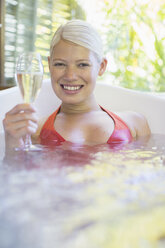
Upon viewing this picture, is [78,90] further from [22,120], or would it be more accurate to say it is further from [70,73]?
[22,120]

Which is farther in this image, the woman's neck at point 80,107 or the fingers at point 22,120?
the woman's neck at point 80,107

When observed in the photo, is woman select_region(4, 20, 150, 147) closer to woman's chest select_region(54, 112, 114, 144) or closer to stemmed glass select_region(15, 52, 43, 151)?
woman's chest select_region(54, 112, 114, 144)

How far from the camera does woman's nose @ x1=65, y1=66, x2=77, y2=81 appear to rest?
1.57 m

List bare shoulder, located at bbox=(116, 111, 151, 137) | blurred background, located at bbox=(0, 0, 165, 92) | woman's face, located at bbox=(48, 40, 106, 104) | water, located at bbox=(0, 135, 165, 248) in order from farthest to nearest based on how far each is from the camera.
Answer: blurred background, located at bbox=(0, 0, 165, 92) → bare shoulder, located at bbox=(116, 111, 151, 137) → woman's face, located at bbox=(48, 40, 106, 104) → water, located at bbox=(0, 135, 165, 248)

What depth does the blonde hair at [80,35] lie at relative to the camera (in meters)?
1.57

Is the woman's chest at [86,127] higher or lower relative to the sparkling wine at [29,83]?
lower

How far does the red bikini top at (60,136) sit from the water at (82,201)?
0.38 meters

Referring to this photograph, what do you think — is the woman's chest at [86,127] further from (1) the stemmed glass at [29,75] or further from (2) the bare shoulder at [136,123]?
(1) the stemmed glass at [29,75]

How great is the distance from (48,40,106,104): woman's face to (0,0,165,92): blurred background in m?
2.71

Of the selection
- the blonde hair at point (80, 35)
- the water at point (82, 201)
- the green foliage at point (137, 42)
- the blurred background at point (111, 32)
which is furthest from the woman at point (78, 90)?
the green foliage at point (137, 42)

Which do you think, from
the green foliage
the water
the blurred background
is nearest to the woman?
the water

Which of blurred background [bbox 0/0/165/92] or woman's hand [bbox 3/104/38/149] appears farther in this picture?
blurred background [bbox 0/0/165/92]

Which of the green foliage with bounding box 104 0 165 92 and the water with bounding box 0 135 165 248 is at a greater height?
the green foliage with bounding box 104 0 165 92

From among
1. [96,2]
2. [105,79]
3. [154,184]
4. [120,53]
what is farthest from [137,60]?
[154,184]
